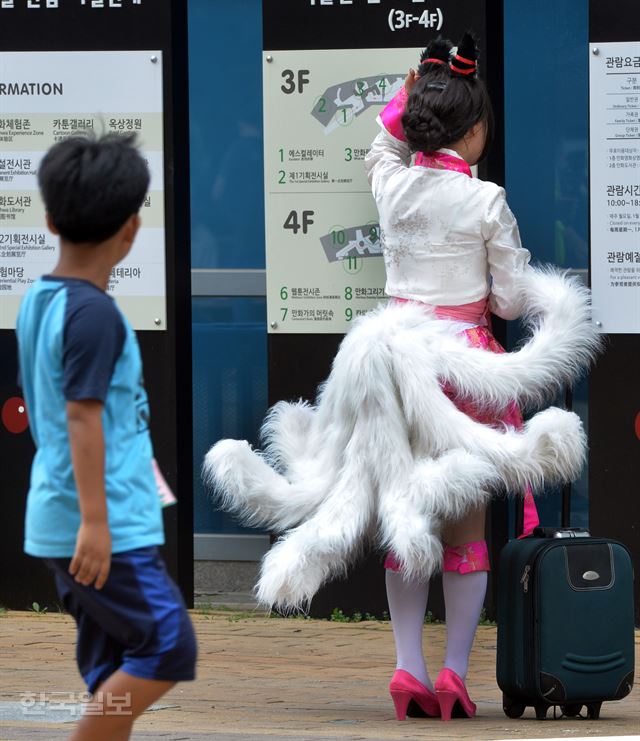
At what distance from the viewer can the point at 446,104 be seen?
5.13 m

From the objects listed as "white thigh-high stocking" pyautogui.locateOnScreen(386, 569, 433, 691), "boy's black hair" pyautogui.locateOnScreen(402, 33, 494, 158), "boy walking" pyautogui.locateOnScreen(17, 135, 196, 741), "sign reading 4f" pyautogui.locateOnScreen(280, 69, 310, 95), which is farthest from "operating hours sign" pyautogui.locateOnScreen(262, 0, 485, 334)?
"boy walking" pyautogui.locateOnScreen(17, 135, 196, 741)

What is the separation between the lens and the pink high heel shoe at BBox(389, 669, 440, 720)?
505 centimetres

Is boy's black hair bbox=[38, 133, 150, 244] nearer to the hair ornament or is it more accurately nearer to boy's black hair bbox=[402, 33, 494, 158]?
boy's black hair bbox=[402, 33, 494, 158]

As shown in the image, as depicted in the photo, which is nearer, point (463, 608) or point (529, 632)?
point (529, 632)

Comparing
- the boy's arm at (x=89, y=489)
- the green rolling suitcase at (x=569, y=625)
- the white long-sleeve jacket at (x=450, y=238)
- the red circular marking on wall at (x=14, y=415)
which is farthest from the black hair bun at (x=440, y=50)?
the red circular marking on wall at (x=14, y=415)

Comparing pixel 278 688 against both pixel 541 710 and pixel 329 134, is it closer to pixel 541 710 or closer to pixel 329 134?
pixel 541 710

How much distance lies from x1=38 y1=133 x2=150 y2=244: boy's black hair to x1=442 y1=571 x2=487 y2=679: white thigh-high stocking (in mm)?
2164

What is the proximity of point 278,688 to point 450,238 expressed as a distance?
67.0 inches

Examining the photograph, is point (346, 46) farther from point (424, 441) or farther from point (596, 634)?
point (596, 634)

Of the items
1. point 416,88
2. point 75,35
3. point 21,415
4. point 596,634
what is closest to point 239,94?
point 75,35

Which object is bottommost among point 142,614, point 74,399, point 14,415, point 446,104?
point 142,614

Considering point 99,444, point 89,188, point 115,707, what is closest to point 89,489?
point 99,444

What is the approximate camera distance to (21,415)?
275 inches

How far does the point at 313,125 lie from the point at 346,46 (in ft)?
1.12
